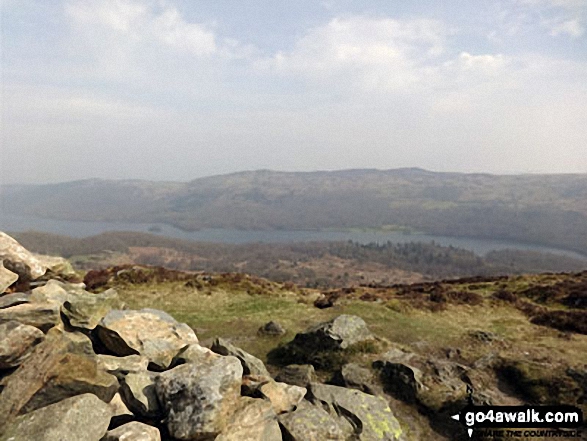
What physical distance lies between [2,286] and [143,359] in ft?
31.3

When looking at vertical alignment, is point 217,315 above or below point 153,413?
below

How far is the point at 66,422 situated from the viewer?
388 inches

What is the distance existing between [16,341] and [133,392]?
4.19 m

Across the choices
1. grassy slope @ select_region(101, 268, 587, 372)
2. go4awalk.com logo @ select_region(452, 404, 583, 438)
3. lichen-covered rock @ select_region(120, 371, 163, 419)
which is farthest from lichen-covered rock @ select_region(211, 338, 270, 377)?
go4awalk.com logo @ select_region(452, 404, 583, 438)

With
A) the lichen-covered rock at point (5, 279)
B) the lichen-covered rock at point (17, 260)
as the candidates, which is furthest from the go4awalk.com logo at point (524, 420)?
the lichen-covered rock at point (17, 260)

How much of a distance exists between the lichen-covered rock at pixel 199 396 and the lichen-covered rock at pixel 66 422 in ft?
5.84

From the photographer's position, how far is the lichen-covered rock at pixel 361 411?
12.8 meters

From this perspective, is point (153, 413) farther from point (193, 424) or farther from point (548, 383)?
point (548, 383)

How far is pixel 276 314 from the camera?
95.2 feet

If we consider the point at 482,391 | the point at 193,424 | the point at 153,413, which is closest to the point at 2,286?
the point at 153,413

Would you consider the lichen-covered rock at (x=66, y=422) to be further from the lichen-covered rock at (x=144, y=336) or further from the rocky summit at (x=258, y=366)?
the lichen-covered rock at (x=144, y=336)

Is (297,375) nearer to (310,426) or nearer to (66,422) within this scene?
(310,426)

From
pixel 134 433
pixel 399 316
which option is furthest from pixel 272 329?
pixel 134 433

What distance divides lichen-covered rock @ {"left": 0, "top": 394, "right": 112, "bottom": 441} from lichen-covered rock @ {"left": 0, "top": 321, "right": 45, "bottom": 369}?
91.4 inches
